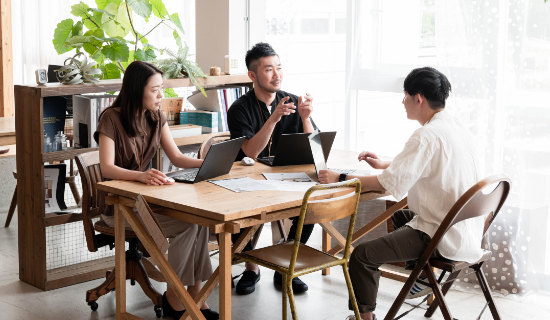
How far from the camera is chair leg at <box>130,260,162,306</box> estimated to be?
305 cm

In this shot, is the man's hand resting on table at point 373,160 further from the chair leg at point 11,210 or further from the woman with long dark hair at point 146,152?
the chair leg at point 11,210

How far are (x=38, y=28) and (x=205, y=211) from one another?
5.42 metres

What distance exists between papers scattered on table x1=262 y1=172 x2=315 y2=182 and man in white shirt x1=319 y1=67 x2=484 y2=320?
1.12ft

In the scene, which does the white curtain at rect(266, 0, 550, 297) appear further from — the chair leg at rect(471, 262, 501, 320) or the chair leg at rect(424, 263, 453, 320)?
the chair leg at rect(424, 263, 453, 320)

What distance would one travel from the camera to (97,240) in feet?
10.2

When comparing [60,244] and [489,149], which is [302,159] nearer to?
[489,149]

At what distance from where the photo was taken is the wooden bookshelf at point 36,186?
331cm

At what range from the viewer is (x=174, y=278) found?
101 inches

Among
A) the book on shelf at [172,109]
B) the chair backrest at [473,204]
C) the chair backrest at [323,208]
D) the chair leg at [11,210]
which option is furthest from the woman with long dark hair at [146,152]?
the chair leg at [11,210]

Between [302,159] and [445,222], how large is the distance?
38.7 inches

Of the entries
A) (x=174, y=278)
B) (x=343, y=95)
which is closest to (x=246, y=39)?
(x=343, y=95)

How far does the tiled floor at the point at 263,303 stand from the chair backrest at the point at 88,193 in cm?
38

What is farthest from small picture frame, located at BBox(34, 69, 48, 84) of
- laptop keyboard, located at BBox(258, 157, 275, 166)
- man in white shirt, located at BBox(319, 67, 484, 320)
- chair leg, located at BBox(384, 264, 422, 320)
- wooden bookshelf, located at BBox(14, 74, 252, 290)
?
chair leg, located at BBox(384, 264, 422, 320)

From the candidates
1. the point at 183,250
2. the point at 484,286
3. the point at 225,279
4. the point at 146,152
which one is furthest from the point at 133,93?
the point at 484,286
